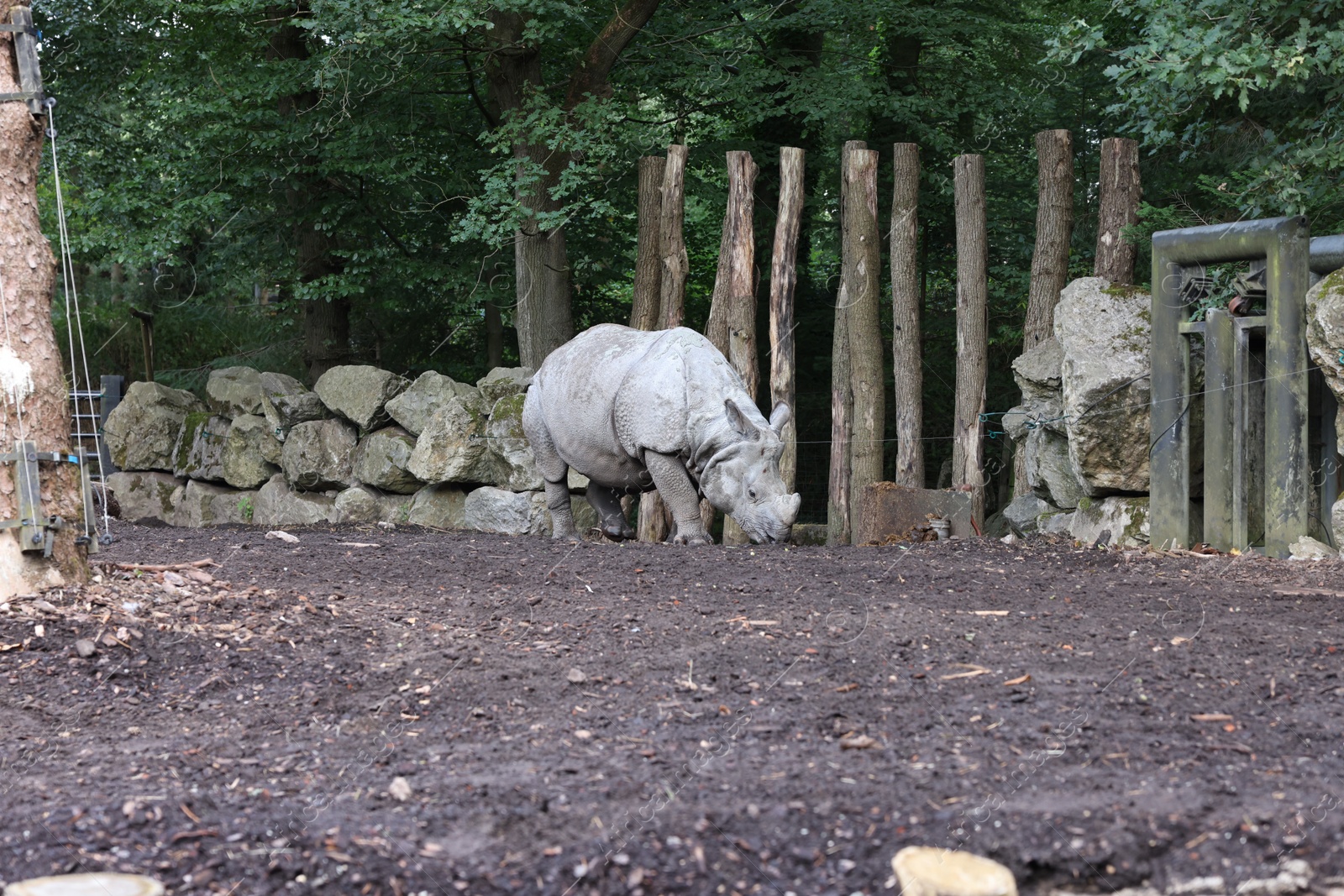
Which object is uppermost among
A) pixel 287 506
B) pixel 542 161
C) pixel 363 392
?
pixel 542 161

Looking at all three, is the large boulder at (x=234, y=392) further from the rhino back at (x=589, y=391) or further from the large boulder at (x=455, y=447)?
the rhino back at (x=589, y=391)

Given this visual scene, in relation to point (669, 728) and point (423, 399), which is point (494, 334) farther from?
point (669, 728)

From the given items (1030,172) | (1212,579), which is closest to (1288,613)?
(1212,579)

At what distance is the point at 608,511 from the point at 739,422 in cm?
190

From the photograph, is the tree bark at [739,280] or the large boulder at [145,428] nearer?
the tree bark at [739,280]

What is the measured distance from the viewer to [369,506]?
1111cm

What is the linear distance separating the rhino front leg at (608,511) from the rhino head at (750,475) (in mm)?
1573

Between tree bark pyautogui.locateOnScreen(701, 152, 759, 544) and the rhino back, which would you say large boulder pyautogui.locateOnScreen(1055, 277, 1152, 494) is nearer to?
tree bark pyautogui.locateOnScreen(701, 152, 759, 544)

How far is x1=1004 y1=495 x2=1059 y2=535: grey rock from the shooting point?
852 cm

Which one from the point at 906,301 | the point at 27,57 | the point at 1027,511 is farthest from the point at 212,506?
the point at 1027,511

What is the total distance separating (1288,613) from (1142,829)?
259cm

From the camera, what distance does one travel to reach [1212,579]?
6012mm

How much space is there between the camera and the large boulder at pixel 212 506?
470 inches

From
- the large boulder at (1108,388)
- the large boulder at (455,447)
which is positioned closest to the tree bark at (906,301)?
the large boulder at (1108,388)
